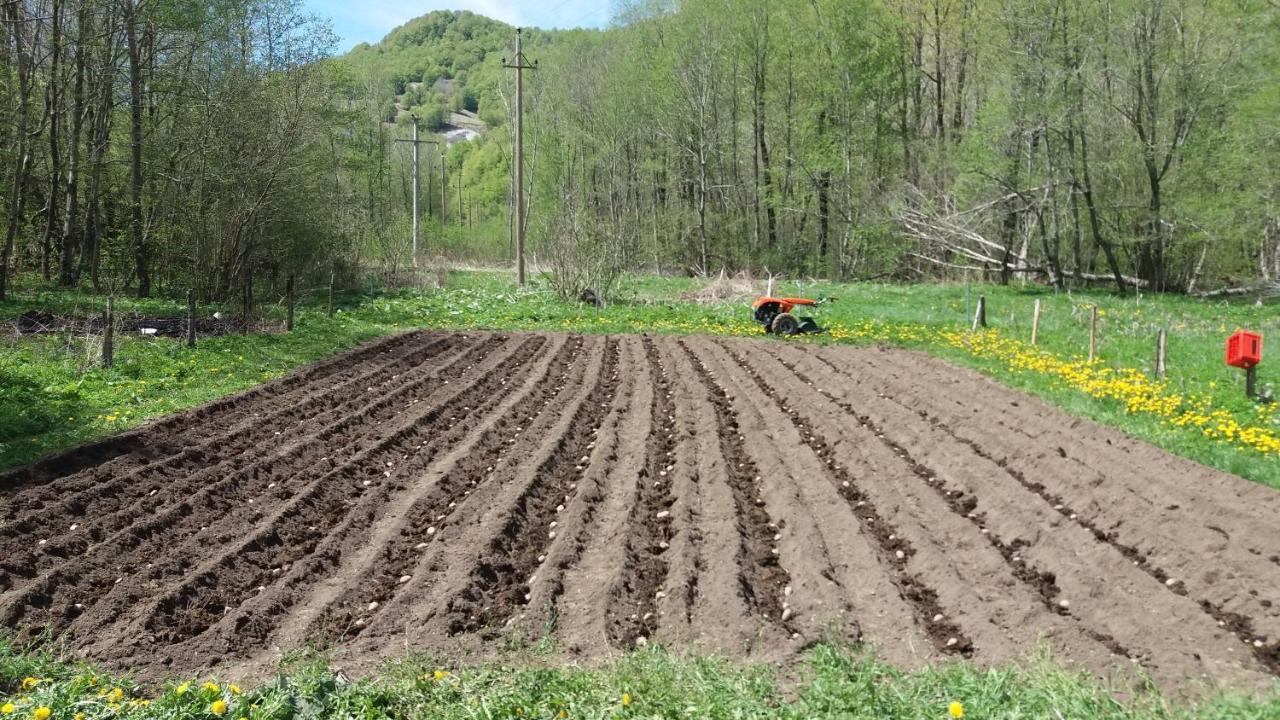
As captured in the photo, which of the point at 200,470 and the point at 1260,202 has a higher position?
the point at 1260,202

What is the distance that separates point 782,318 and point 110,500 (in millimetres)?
13437

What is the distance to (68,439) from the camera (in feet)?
28.2

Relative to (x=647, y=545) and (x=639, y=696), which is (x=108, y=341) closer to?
(x=647, y=545)

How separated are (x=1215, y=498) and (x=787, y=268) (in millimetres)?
29218

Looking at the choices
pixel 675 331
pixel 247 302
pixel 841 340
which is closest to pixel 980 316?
pixel 841 340

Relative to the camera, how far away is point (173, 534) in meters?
6.48

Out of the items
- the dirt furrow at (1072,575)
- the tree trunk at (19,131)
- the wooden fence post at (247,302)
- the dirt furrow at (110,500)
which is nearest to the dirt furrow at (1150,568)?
the dirt furrow at (1072,575)

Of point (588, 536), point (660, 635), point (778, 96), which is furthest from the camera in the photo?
point (778, 96)

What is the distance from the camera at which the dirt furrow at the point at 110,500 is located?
6.02 meters

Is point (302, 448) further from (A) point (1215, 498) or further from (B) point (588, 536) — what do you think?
(A) point (1215, 498)

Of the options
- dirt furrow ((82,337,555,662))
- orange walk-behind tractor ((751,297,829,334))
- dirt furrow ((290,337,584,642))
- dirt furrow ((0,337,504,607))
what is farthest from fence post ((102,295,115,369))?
orange walk-behind tractor ((751,297,829,334))

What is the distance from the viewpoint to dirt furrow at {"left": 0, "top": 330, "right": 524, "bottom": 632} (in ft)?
17.4

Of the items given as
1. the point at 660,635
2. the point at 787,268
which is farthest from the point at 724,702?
the point at 787,268

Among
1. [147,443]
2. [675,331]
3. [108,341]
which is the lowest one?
[147,443]
